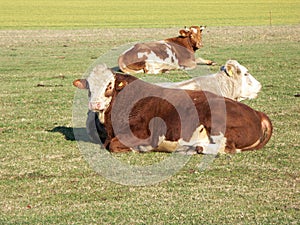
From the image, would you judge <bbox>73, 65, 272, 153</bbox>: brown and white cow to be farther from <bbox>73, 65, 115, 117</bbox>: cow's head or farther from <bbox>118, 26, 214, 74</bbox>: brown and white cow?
<bbox>118, 26, 214, 74</bbox>: brown and white cow

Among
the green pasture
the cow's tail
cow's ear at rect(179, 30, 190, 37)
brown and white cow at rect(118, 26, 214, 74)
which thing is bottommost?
the green pasture

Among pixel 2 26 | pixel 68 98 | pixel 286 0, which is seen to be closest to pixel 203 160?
pixel 68 98

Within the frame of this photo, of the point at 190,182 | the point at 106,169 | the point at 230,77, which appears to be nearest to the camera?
the point at 190,182

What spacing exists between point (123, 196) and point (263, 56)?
16731 mm

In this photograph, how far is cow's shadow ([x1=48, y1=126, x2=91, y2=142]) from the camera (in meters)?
10.9

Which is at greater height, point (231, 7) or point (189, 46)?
point (189, 46)

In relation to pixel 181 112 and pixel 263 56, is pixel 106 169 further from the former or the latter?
pixel 263 56

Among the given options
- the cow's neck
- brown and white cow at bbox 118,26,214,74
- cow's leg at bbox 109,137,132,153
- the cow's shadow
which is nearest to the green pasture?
the cow's neck

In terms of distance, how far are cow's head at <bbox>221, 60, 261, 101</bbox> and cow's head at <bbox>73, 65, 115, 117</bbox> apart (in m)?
3.10

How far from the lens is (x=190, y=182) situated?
325 inches

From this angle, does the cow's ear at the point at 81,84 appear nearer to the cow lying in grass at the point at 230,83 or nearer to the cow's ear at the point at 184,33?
the cow lying in grass at the point at 230,83

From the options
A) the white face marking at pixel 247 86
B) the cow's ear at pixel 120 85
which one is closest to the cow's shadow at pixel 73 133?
the cow's ear at pixel 120 85

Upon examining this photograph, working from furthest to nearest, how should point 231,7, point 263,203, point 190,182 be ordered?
point 231,7
point 190,182
point 263,203

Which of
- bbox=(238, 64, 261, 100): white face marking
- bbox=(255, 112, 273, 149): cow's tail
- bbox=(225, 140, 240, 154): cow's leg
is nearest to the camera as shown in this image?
bbox=(225, 140, 240, 154): cow's leg
